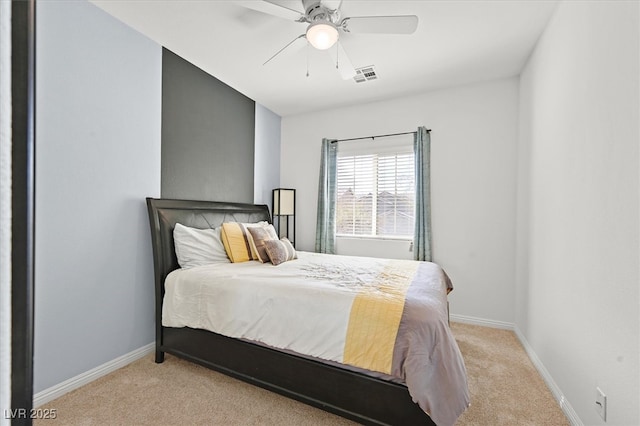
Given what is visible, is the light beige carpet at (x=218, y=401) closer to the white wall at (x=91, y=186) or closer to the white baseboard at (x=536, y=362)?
the white baseboard at (x=536, y=362)

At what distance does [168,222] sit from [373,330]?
6.30 ft

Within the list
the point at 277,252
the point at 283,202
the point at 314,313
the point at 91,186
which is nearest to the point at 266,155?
the point at 283,202

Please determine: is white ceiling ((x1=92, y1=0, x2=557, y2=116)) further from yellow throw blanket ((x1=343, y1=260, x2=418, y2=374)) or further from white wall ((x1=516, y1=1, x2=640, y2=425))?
yellow throw blanket ((x1=343, y1=260, x2=418, y2=374))

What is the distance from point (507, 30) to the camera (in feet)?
7.79

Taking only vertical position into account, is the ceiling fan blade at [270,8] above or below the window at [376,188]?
above

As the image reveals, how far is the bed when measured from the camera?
1480 mm

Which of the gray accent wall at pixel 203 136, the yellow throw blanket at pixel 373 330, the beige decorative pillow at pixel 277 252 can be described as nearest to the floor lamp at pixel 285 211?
the gray accent wall at pixel 203 136

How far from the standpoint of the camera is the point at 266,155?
413 centimetres

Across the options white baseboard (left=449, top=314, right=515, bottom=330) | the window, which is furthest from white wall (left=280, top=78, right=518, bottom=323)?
the window

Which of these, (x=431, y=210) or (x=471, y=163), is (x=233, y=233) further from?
(x=471, y=163)

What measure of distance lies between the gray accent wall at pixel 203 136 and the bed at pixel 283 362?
28cm

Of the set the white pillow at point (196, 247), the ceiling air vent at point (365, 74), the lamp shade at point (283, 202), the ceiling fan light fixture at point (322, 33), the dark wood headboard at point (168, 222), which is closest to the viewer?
the ceiling fan light fixture at point (322, 33)

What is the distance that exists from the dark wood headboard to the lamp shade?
976 millimetres

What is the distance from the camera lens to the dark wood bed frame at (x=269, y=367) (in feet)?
5.04
